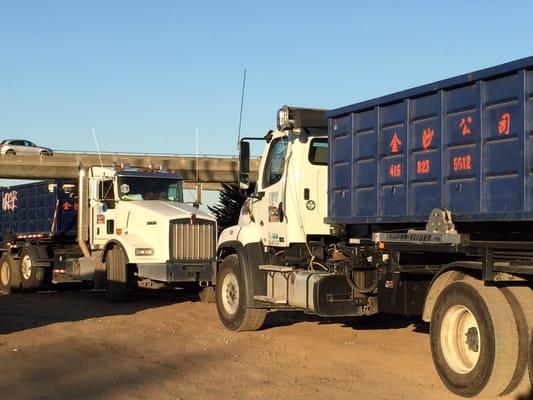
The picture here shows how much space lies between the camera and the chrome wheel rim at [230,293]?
12.1m

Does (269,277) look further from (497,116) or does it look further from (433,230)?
(497,116)

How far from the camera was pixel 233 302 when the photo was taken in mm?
12211

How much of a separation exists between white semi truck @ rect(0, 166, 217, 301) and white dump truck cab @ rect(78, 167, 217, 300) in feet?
0.07

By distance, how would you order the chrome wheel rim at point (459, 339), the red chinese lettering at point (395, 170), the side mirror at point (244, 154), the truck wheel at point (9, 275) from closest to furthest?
the chrome wheel rim at point (459, 339) → the red chinese lettering at point (395, 170) → the side mirror at point (244, 154) → the truck wheel at point (9, 275)

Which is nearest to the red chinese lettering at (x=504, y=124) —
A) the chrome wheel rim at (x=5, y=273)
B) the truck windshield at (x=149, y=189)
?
the truck windshield at (x=149, y=189)

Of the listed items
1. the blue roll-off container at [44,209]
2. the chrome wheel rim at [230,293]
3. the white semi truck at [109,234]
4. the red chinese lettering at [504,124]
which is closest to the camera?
the red chinese lettering at [504,124]

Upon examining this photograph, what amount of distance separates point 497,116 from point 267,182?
536cm

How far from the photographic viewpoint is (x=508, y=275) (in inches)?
278

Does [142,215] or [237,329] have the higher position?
[142,215]

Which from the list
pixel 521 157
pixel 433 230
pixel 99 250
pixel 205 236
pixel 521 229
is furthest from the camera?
pixel 99 250

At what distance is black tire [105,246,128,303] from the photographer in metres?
16.8

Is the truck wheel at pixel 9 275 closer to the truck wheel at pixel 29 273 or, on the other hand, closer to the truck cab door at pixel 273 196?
the truck wheel at pixel 29 273

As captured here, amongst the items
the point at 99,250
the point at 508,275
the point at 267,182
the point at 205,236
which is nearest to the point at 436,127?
the point at 508,275

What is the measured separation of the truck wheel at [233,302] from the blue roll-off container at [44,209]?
837 centimetres
